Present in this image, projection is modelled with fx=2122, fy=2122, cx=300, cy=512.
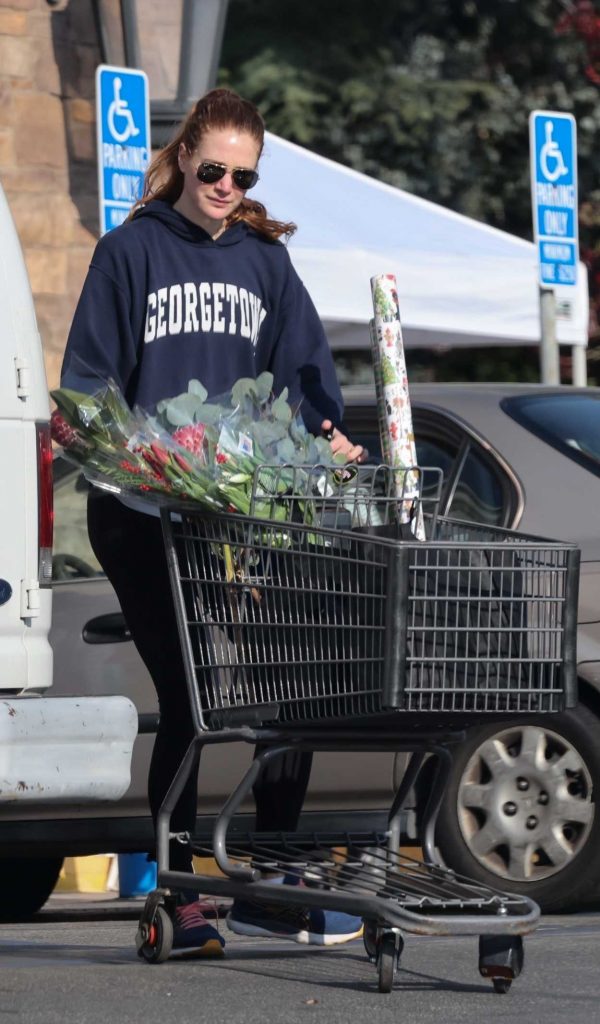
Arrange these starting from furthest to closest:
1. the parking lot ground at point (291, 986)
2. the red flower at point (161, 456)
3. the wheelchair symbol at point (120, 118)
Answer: the wheelchair symbol at point (120, 118) < the red flower at point (161, 456) < the parking lot ground at point (291, 986)

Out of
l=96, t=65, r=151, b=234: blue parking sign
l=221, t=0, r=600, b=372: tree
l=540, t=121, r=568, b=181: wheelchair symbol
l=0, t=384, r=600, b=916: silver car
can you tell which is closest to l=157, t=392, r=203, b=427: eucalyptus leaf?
l=0, t=384, r=600, b=916: silver car

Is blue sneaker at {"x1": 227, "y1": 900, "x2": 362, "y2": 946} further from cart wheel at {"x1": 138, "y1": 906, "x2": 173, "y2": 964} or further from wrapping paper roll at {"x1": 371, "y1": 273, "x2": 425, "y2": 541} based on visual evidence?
wrapping paper roll at {"x1": 371, "y1": 273, "x2": 425, "y2": 541}

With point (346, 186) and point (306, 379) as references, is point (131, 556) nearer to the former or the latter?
point (306, 379)

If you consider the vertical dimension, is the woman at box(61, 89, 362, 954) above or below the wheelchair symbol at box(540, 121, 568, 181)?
below

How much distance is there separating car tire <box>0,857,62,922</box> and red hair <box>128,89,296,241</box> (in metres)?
2.80

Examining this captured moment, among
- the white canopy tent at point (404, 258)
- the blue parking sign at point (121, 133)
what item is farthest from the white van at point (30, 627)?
the white canopy tent at point (404, 258)

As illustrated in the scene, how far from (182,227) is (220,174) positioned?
17 centimetres

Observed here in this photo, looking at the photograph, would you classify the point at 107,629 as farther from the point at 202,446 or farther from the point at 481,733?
the point at 202,446

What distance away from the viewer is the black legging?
464 centimetres

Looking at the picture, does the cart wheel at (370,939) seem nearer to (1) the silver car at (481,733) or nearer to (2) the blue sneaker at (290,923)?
(2) the blue sneaker at (290,923)

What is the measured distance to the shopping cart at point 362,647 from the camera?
4055mm

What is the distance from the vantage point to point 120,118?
341 inches

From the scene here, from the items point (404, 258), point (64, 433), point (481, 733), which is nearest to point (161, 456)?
point (64, 433)

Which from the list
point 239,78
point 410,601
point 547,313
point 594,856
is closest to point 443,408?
point 594,856
